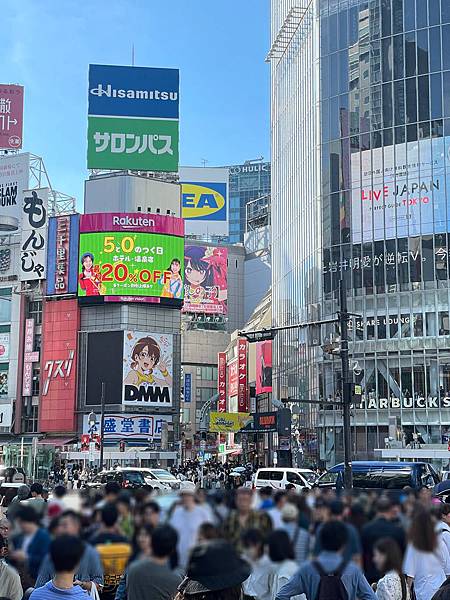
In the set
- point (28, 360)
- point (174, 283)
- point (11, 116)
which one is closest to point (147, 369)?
point (174, 283)

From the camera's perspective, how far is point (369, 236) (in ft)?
170

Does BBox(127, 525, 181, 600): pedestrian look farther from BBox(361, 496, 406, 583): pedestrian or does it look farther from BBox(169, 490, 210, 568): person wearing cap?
BBox(361, 496, 406, 583): pedestrian

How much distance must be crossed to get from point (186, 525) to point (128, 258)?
70.7 m

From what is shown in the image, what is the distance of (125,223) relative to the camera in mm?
72375

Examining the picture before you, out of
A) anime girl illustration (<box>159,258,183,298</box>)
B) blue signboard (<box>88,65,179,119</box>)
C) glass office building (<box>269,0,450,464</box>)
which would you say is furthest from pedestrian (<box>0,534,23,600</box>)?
blue signboard (<box>88,65,179,119</box>)

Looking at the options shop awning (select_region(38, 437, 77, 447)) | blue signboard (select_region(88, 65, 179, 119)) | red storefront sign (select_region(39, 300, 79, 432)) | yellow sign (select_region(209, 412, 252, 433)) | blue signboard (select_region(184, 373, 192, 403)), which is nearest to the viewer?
yellow sign (select_region(209, 412, 252, 433))

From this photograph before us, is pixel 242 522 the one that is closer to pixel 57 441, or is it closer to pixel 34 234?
pixel 57 441

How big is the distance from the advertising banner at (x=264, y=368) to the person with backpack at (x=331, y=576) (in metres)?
69.0

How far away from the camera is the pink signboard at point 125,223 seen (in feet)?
237

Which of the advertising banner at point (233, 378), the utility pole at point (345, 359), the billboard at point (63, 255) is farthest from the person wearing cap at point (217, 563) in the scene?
the advertising banner at point (233, 378)

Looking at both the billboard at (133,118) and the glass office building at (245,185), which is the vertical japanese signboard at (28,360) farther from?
the glass office building at (245,185)

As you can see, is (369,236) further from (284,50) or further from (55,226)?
(55,226)

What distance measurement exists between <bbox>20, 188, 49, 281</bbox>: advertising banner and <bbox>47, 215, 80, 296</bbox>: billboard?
674 mm

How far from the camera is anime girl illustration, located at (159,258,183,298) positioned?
72769mm
